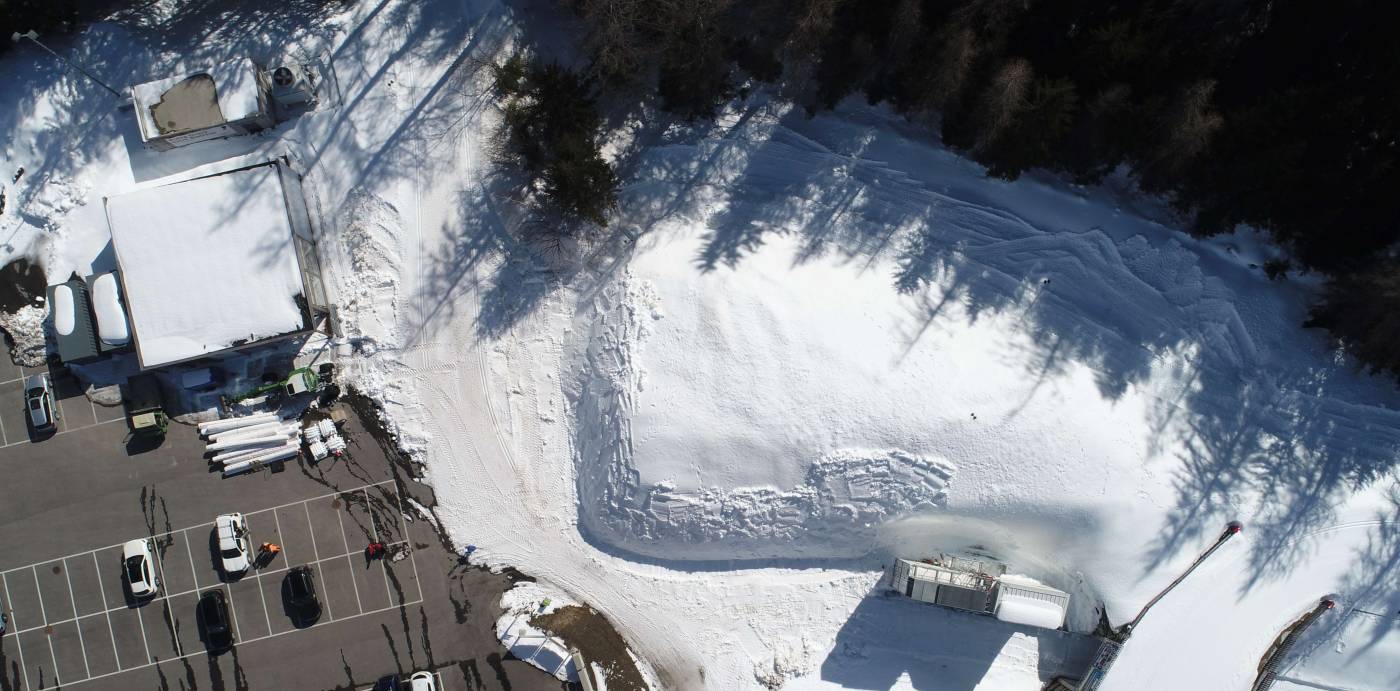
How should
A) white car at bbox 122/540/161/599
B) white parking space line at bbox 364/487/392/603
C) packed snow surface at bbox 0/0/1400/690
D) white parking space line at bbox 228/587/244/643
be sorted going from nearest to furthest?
packed snow surface at bbox 0/0/1400/690, white car at bbox 122/540/161/599, white parking space line at bbox 228/587/244/643, white parking space line at bbox 364/487/392/603

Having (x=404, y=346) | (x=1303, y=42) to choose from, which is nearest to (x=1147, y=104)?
(x=1303, y=42)

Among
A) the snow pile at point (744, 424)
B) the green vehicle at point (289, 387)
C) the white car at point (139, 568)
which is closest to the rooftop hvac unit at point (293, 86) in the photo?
the green vehicle at point (289, 387)

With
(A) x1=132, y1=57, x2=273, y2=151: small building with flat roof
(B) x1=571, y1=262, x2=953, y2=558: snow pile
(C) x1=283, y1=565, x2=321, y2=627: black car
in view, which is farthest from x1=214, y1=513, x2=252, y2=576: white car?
(A) x1=132, y1=57, x2=273, y2=151: small building with flat roof

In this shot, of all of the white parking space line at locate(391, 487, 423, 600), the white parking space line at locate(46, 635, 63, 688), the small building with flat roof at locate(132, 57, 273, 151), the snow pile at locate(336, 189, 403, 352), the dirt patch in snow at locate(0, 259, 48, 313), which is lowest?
the white parking space line at locate(46, 635, 63, 688)

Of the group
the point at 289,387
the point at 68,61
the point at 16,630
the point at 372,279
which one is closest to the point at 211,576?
the point at 16,630

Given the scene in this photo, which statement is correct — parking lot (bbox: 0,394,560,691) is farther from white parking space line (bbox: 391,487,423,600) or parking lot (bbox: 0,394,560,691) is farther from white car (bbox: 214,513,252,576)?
white car (bbox: 214,513,252,576)

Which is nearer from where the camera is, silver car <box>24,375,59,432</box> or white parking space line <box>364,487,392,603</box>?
silver car <box>24,375,59,432</box>

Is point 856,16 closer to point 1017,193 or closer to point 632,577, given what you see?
point 1017,193

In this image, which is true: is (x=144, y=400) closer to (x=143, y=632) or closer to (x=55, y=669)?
(x=143, y=632)

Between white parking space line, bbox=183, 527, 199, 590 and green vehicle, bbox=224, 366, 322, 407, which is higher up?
green vehicle, bbox=224, 366, 322, 407
